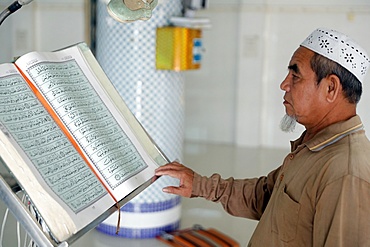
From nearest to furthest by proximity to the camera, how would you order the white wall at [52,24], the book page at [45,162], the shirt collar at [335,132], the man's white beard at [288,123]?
1. the book page at [45,162]
2. the shirt collar at [335,132]
3. the man's white beard at [288,123]
4. the white wall at [52,24]

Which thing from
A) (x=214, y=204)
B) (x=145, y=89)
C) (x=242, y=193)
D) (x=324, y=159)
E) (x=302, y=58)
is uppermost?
(x=302, y=58)

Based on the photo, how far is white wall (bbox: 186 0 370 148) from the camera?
673 centimetres

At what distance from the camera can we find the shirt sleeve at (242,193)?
2.30 metres

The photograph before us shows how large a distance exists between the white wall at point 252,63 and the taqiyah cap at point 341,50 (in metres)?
4.90

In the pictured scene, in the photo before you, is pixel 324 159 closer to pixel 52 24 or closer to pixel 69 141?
pixel 69 141

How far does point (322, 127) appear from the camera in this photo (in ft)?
6.43

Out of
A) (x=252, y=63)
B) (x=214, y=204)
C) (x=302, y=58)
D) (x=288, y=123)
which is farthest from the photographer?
(x=252, y=63)

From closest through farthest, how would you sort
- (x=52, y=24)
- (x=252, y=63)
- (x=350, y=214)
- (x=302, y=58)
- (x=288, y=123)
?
(x=350, y=214) → (x=302, y=58) → (x=288, y=123) → (x=52, y=24) → (x=252, y=63)

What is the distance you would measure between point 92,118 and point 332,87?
0.84m

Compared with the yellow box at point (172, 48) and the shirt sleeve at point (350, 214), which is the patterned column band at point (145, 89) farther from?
the shirt sleeve at point (350, 214)

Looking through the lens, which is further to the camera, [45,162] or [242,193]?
[242,193]

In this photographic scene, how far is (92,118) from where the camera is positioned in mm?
2020

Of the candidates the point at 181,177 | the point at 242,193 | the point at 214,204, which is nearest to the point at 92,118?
the point at 181,177

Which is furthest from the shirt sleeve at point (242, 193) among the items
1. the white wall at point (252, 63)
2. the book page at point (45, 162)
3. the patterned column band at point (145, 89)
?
the white wall at point (252, 63)
